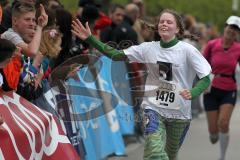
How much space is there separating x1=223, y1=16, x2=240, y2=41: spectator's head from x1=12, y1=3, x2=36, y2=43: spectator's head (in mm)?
3848

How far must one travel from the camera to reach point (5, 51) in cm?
633

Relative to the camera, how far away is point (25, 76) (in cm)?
714

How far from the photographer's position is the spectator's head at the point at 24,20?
294 inches

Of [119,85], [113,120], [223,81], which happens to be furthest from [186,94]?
[223,81]

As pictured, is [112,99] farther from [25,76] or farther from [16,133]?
[16,133]

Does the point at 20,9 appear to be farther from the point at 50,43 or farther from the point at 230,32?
the point at 230,32

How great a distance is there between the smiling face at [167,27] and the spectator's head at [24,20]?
1.16 m

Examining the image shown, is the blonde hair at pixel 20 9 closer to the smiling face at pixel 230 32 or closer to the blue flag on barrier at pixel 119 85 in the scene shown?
the blue flag on barrier at pixel 119 85

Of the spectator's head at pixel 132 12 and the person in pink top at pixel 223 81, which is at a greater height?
the spectator's head at pixel 132 12

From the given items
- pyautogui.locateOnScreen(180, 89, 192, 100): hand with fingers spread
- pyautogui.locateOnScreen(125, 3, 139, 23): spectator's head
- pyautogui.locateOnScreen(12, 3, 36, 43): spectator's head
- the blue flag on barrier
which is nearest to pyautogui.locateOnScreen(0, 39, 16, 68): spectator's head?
pyautogui.locateOnScreen(12, 3, 36, 43): spectator's head

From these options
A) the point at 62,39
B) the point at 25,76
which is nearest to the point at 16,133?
the point at 25,76

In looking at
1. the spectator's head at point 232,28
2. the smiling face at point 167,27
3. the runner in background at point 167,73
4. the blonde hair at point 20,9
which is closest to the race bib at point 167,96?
the runner in background at point 167,73

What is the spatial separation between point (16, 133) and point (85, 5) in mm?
4291

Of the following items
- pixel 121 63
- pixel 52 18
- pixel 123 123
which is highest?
pixel 52 18
